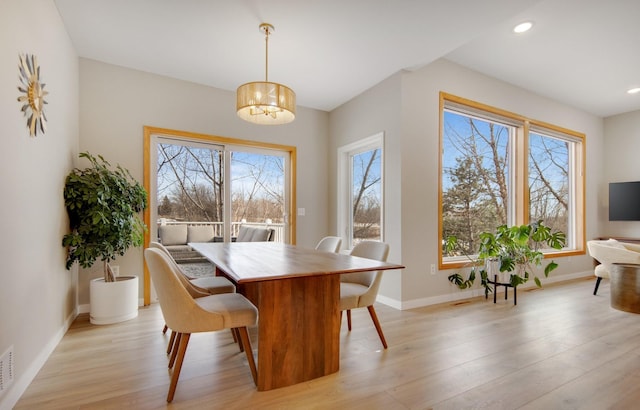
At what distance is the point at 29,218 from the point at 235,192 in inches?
95.1

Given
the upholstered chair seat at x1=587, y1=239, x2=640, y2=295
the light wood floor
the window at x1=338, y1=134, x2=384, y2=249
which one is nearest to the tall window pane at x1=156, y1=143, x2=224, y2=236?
the light wood floor

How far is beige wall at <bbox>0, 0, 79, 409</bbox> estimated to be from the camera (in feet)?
5.30

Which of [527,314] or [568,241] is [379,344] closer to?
[527,314]

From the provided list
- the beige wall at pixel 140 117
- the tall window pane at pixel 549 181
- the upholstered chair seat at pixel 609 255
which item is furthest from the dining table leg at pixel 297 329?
the tall window pane at pixel 549 181

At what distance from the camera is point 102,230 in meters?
2.71

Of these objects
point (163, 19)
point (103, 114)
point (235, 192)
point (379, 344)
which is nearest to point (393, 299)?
point (379, 344)

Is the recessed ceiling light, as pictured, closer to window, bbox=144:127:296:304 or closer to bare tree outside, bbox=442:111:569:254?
bare tree outside, bbox=442:111:569:254

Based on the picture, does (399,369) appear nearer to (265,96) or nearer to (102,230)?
(265,96)

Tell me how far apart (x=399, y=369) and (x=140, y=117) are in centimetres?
363

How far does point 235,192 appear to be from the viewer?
13.9 feet

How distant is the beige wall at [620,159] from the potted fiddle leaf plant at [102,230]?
24.0 ft

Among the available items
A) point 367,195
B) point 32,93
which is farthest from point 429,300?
point 32,93

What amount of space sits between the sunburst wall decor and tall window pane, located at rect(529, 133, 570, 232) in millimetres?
5719

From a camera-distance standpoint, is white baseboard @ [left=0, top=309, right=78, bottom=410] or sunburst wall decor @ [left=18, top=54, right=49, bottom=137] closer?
white baseboard @ [left=0, top=309, right=78, bottom=410]
